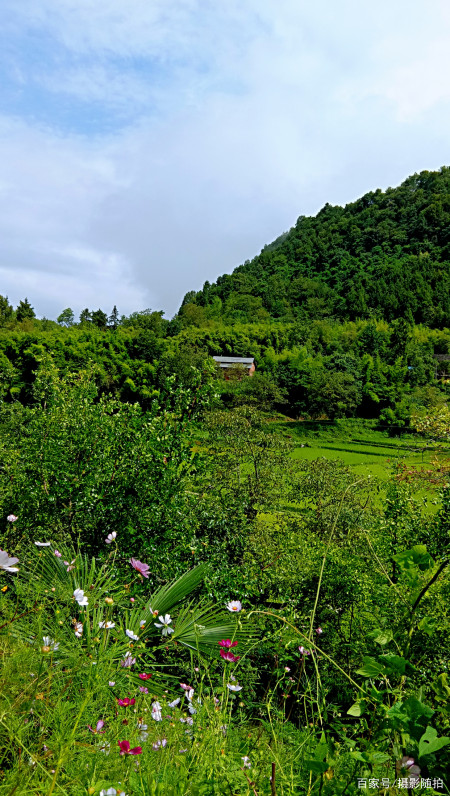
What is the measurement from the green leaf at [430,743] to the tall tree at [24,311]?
63626 millimetres

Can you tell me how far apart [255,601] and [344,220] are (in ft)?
315

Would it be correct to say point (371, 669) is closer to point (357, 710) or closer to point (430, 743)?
point (357, 710)

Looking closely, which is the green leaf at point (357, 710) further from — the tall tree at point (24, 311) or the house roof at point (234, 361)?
the tall tree at point (24, 311)

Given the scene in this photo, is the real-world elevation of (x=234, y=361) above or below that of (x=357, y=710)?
above

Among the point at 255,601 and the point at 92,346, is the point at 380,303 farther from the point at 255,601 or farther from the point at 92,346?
the point at 255,601

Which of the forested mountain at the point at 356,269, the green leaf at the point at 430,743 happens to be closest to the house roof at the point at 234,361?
the forested mountain at the point at 356,269

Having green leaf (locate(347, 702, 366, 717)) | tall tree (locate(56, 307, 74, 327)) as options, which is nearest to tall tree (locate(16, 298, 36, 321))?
tall tree (locate(56, 307, 74, 327))

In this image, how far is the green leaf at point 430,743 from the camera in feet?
3.60

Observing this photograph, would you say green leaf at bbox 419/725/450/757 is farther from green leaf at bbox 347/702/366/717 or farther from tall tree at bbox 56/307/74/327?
tall tree at bbox 56/307/74/327

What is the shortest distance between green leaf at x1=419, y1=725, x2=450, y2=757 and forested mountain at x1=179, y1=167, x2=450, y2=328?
2488 inches

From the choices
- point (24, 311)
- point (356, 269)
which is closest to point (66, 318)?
point (24, 311)

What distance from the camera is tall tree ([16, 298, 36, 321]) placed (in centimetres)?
5984

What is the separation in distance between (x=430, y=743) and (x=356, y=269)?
8517 centimetres

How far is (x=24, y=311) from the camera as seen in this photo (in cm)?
6066
